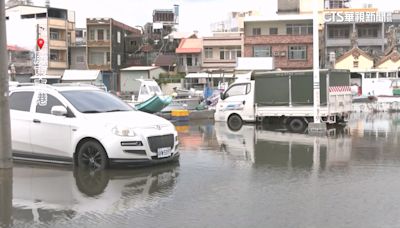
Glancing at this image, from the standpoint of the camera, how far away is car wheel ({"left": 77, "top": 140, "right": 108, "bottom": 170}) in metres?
10.5

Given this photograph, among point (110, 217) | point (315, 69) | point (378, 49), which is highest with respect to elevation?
point (378, 49)

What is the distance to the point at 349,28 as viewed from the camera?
70.1 metres

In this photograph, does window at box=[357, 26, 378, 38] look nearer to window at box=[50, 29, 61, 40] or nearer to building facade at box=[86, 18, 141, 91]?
building facade at box=[86, 18, 141, 91]

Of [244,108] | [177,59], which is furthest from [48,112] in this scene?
[177,59]

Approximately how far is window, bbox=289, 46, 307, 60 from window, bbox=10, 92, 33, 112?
2101 inches

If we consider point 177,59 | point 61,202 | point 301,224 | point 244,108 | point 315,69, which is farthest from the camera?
point 177,59

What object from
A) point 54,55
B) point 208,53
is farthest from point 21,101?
point 54,55

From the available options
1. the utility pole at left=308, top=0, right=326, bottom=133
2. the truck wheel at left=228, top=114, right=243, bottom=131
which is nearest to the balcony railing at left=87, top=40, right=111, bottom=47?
the truck wheel at left=228, top=114, right=243, bottom=131

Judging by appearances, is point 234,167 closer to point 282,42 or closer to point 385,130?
point 385,130

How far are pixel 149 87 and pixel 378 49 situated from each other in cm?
4415

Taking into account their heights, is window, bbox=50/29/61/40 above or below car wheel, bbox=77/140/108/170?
above

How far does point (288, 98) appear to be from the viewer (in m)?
21.2

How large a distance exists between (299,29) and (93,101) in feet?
177

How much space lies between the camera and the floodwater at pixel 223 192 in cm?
697
